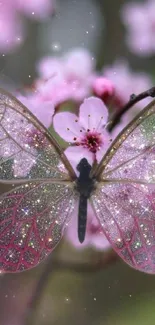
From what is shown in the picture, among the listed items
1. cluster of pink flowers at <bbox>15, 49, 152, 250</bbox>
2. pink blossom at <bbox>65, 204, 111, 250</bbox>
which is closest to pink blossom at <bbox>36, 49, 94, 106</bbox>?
cluster of pink flowers at <bbox>15, 49, 152, 250</bbox>

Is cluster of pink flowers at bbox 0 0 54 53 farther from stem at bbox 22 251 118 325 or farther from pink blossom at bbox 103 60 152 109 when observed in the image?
stem at bbox 22 251 118 325

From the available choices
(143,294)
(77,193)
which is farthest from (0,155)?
(143,294)

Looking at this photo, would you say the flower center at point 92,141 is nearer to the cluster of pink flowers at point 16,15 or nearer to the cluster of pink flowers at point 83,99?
the cluster of pink flowers at point 83,99

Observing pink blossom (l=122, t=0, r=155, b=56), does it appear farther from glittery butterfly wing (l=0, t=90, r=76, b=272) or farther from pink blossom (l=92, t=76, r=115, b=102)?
glittery butterfly wing (l=0, t=90, r=76, b=272)

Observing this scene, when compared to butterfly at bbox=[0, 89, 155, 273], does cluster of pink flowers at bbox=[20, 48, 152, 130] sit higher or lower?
higher

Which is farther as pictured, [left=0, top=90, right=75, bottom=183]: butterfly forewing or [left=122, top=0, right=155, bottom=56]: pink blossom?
[left=122, top=0, right=155, bottom=56]: pink blossom

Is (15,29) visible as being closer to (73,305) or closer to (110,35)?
(110,35)

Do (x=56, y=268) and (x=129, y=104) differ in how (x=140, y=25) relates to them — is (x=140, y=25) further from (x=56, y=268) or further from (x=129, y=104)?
(x=56, y=268)
